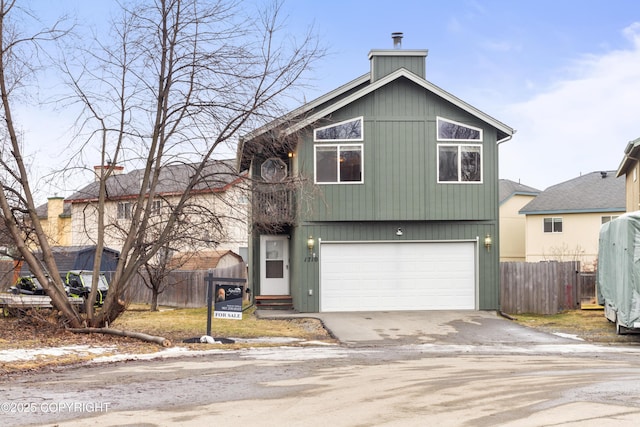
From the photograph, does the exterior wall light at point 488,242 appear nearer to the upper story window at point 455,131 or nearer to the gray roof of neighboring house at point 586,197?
the upper story window at point 455,131

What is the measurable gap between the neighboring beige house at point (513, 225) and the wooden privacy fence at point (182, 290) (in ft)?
60.9

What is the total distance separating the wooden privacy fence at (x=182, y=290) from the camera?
32375 mm

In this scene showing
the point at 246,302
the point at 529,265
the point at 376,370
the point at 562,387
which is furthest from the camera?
the point at 246,302

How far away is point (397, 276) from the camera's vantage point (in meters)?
24.0

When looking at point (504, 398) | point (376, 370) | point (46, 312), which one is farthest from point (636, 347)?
point (46, 312)

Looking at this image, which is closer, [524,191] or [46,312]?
[46,312]

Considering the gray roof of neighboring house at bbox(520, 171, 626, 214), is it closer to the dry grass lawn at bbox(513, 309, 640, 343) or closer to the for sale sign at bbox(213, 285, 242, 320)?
the dry grass lawn at bbox(513, 309, 640, 343)

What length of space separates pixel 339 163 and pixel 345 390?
550 inches

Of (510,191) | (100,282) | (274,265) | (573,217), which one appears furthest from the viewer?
(510,191)

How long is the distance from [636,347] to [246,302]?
16.0m

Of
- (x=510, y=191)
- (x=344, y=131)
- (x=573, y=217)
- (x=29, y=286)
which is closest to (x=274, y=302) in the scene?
(x=344, y=131)

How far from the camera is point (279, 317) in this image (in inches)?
898

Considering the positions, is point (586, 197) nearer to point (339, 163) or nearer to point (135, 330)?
point (339, 163)

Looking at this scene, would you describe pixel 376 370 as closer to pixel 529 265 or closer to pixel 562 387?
pixel 562 387
